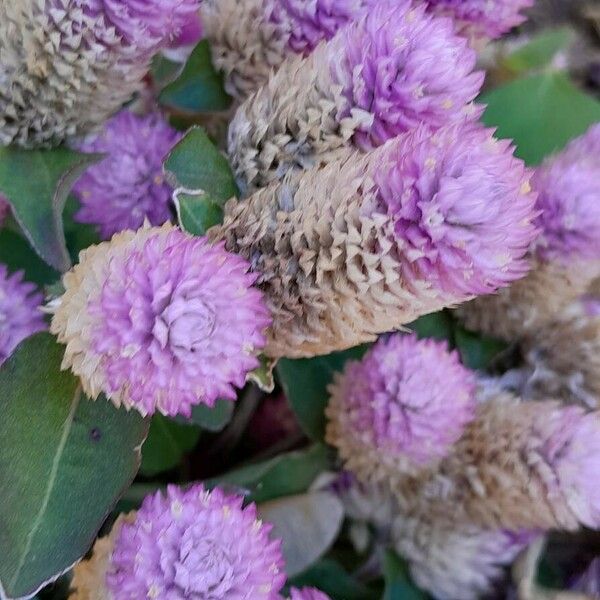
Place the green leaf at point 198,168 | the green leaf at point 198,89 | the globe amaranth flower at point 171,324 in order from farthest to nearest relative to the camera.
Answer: the green leaf at point 198,89
the green leaf at point 198,168
the globe amaranth flower at point 171,324

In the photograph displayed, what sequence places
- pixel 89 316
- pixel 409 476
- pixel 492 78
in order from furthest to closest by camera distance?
pixel 492 78, pixel 409 476, pixel 89 316

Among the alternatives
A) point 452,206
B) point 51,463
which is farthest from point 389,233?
point 51,463

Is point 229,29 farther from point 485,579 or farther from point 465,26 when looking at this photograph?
point 485,579

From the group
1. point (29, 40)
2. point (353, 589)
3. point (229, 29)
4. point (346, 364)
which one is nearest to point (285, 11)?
point (229, 29)

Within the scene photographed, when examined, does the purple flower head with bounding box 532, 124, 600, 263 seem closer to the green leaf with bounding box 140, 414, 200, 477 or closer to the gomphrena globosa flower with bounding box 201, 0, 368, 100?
→ the gomphrena globosa flower with bounding box 201, 0, 368, 100

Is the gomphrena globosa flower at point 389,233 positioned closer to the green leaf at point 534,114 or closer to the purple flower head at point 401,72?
the purple flower head at point 401,72

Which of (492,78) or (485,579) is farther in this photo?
(492,78)

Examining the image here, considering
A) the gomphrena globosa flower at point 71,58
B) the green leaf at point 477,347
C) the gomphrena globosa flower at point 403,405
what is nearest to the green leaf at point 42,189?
the gomphrena globosa flower at point 71,58
